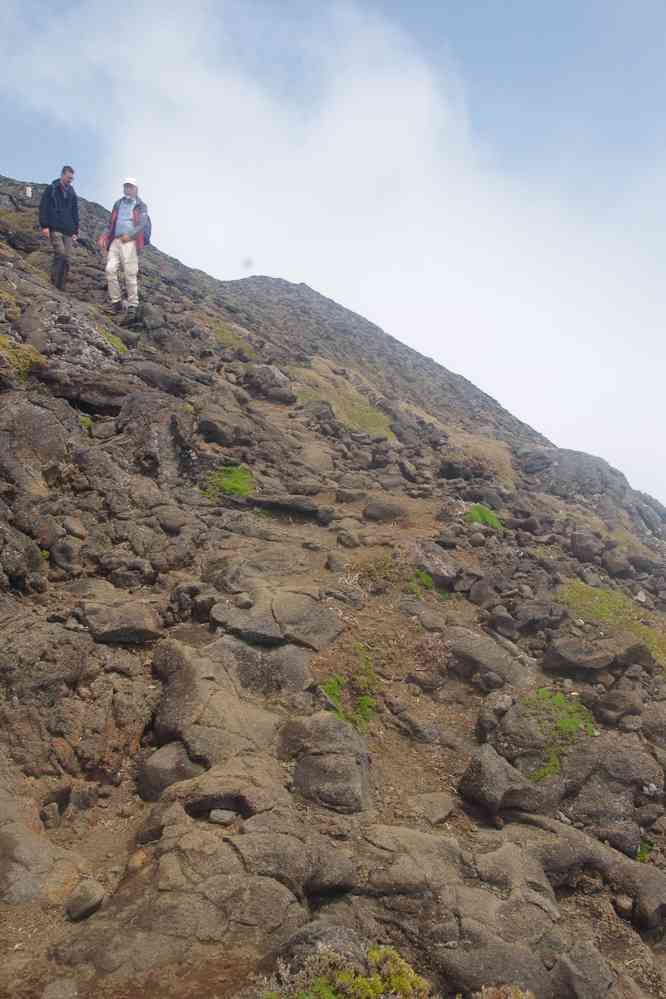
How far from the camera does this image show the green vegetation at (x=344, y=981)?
5.16m

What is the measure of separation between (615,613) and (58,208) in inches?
828

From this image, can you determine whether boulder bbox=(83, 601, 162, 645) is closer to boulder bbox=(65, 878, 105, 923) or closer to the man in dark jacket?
boulder bbox=(65, 878, 105, 923)

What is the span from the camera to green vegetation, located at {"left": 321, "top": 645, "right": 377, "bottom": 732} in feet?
33.3

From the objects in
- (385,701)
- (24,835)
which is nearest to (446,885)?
(385,701)

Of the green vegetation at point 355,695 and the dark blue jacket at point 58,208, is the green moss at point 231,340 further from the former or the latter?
the green vegetation at point 355,695

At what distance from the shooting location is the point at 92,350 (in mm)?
18031

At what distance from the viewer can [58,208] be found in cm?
2208

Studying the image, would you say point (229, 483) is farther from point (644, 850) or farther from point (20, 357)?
point (644, 850)

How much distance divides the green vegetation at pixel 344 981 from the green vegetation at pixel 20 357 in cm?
1312

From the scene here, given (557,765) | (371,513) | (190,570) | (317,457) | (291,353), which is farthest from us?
(291,353)

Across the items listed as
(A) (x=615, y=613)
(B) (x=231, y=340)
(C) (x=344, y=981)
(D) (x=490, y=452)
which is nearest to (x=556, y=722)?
(A) (x=615, y=613)

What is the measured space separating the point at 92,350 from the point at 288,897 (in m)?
15.3

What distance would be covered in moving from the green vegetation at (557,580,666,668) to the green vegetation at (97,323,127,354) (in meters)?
14.1

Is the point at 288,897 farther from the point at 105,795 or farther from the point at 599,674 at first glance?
the point at 599,674
